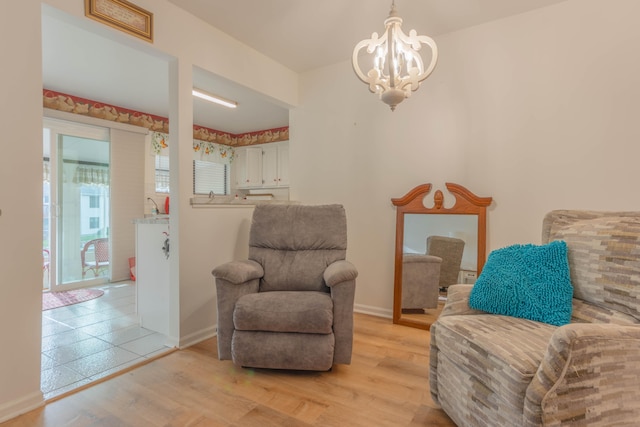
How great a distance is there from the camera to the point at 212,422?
1.56m

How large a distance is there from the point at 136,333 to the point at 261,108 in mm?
3100

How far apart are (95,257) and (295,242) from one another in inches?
137

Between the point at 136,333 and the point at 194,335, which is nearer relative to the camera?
the point at 194,335

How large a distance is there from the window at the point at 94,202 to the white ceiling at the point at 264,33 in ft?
4.59

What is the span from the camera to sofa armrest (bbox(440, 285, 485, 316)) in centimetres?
171

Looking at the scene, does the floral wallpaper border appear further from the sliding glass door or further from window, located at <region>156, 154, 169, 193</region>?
window, located at <region>156, 154, 169, 193</region>

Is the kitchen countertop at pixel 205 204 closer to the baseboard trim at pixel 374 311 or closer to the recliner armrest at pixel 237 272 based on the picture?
the recliner armrest at pixel 237 272

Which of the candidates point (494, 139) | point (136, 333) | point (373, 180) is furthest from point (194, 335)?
point (494, 139)

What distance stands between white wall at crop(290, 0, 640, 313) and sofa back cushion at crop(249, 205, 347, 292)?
0.77 meters

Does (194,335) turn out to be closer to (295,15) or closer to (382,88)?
(382,88)

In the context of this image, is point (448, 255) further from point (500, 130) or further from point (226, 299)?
point (226, 299)

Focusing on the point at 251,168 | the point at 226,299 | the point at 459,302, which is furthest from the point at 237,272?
the point at 251,168

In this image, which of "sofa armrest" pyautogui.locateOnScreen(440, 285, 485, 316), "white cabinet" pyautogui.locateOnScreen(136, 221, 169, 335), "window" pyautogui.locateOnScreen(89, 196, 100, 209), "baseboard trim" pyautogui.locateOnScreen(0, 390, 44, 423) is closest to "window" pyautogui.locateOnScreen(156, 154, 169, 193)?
"window" pyautogui.locateOnScreen(89, 196, 100, 209)

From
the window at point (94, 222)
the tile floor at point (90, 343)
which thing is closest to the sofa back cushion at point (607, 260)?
the tile floor at point (90, 343)
